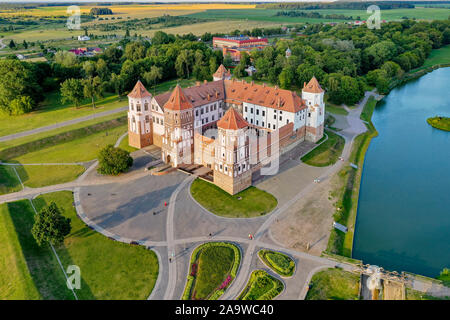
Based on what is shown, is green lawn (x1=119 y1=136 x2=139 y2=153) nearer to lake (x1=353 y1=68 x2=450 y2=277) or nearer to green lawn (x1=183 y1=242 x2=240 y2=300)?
green lawn (x1=183 y1=242 x2=240 y2=300)

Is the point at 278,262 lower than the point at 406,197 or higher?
lower

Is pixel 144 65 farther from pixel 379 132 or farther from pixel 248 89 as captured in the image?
pixel 379 132

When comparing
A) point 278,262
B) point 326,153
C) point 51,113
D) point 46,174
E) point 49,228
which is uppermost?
point 51,113

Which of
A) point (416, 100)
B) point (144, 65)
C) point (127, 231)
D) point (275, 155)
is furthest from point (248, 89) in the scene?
point (416, 100)

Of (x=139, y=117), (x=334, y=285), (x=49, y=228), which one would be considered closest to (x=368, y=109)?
(x=139, y=117)

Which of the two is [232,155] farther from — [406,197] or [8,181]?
[8,181]

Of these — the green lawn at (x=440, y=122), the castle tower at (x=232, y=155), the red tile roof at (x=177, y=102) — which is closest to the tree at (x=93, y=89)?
the red tile roof at (x=177, y=102)
